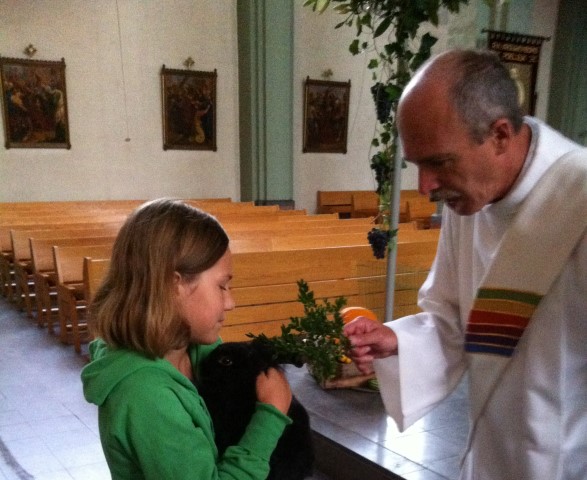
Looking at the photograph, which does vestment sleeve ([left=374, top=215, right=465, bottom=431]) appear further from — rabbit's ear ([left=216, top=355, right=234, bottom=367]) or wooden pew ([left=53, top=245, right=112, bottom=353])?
wooden pew ([left=53, top=245, right=112, bottom=353])

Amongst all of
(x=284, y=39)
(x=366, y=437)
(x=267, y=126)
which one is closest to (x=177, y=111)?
(x=267, y=126)

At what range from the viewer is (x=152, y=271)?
1.30 m

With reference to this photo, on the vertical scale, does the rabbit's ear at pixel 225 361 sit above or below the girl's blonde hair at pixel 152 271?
below

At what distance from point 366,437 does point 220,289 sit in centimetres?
202

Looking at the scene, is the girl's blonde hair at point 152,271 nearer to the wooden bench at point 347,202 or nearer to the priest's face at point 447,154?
the priest's face at point 447,154

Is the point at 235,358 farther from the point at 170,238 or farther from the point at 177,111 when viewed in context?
the point at 177,111

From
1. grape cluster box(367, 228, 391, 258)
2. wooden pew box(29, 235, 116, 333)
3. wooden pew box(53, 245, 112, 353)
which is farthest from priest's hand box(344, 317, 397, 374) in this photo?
wooden pew box(29, 235, 116, 333)

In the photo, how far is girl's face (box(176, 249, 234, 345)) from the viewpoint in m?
1.35

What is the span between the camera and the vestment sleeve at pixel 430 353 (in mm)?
1757

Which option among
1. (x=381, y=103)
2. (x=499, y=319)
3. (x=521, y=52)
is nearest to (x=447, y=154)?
(x=499, y=319)

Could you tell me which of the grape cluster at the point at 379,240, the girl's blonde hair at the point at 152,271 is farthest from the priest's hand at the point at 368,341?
the grape cluster at the point at 379,240

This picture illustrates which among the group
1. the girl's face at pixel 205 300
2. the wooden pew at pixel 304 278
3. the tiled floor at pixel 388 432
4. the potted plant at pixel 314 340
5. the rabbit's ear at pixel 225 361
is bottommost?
the tiled floor at pixel 388 432

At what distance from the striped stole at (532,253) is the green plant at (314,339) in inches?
14.9

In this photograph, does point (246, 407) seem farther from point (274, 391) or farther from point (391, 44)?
point (391, 44)
